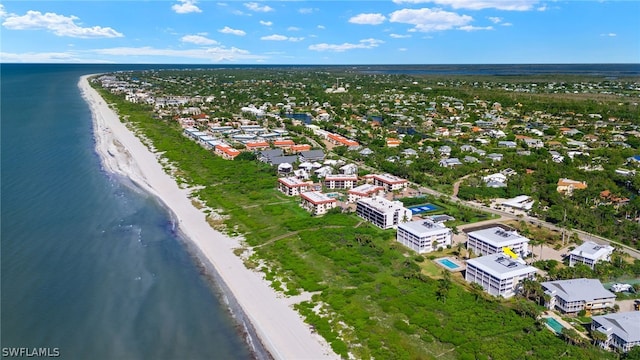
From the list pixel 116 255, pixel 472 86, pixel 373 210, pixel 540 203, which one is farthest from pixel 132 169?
pixel 472 86

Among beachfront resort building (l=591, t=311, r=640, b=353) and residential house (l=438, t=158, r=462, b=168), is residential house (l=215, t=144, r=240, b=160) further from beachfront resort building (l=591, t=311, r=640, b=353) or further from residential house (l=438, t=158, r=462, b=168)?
beachfront resort building (l=591, t=311, r=640, b=353)

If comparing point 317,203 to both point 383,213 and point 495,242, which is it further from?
point 495,242

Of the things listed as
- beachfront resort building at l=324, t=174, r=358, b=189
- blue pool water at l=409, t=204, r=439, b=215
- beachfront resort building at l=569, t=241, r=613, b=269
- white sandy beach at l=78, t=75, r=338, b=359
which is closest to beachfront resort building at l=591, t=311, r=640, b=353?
beachfront resort building at l=569, t=241, r=613, b=269

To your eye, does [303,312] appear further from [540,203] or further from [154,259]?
[540,203]

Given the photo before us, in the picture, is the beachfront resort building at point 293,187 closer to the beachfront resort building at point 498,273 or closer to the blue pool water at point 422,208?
the blue pool water at point 422,208

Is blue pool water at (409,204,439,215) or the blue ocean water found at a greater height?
blue pool water at (409,204,439,215)

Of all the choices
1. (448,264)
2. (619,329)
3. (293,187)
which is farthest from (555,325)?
(293,187)
